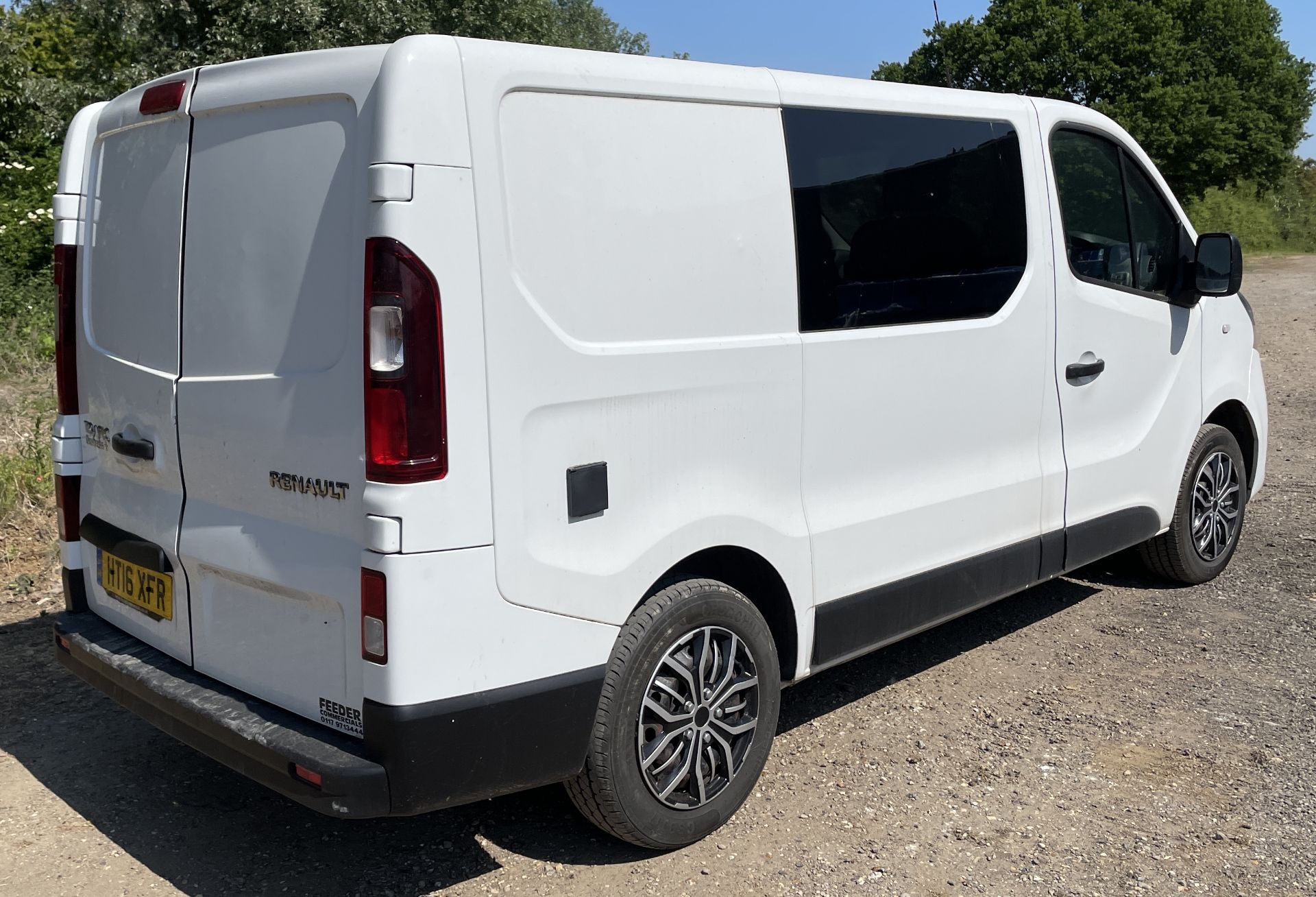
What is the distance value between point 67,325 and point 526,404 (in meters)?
1.88

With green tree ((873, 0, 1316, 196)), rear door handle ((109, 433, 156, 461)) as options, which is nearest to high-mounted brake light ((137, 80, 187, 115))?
rear door handle ((109, 433, 156, 461))

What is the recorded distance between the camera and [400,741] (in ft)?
8.73

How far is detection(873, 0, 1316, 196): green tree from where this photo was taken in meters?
34.5

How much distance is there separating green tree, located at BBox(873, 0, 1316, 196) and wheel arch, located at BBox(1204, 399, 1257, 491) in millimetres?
31046

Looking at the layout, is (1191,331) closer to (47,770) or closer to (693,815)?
(693,815)

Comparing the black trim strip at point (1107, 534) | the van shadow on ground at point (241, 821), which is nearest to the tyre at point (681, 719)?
the van shadow on ground at point (241, 821)

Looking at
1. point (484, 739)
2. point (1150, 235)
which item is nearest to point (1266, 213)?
point (1150, 235)

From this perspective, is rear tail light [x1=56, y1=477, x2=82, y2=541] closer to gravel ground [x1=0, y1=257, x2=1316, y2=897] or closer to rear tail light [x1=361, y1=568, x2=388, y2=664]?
gravel ground [x1=0, y1=257, x2=1316, y2=897]

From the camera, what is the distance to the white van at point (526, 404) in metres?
2.67

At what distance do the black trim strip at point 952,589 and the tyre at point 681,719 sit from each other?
0.32m

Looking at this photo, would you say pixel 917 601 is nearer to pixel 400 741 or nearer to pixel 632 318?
pixel 632 318

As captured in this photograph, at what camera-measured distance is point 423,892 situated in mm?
3166

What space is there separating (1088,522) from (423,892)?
3.02 m

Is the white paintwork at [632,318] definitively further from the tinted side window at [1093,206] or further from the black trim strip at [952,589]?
the tinted side window at [1093,206]
